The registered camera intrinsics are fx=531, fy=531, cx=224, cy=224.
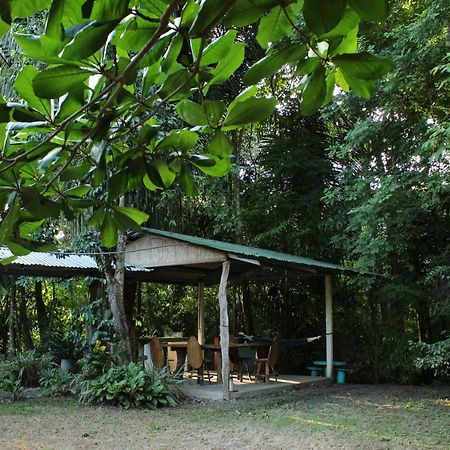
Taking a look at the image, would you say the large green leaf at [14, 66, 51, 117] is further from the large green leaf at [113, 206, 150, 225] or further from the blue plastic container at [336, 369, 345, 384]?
the blue plastic container at [336, 369, 345, 384]

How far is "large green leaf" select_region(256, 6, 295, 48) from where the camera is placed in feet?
2.79

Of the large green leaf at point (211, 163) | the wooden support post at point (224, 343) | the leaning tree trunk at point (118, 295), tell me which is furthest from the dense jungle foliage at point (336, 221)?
the large green leaf at point (211, 163)

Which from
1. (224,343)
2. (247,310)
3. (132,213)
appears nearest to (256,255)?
(224,343)

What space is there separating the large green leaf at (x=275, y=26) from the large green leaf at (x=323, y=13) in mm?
141

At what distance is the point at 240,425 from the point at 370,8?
5.69 m

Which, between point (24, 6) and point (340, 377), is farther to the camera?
point (340, 377)

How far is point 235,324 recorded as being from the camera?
1291 centimetres

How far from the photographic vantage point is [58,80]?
834 mm

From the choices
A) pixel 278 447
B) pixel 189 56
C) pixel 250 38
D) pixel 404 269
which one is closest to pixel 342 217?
pixel 404 269

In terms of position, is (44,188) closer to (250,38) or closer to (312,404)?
(312,404)

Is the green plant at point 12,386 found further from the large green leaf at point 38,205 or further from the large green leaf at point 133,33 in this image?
the large green leaf at point 133,33

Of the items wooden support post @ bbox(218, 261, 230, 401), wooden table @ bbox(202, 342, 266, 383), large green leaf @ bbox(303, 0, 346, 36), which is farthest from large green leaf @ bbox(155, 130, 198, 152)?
wooden table @ bbox(202, 342, 266, 383)

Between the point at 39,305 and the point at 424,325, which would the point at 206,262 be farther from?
the point at 39,305

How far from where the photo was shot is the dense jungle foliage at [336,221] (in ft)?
24.6
